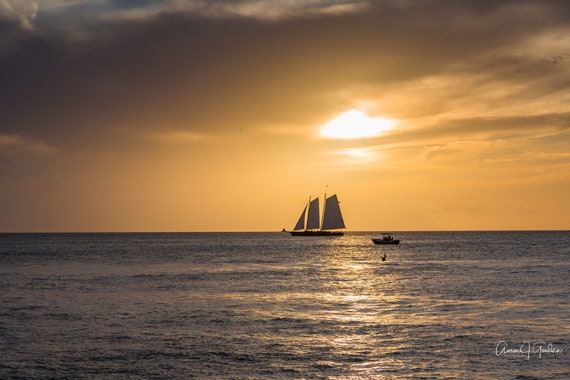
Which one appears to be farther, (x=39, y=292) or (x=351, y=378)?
(x=39, y=292)

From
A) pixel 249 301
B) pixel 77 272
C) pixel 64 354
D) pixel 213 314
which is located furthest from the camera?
pixel 77 272

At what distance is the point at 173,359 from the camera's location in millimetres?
33094

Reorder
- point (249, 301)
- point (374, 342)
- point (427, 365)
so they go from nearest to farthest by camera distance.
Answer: point (427, 365) < point (374, 342) < point (249, 301)

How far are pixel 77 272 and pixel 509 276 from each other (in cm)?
6792

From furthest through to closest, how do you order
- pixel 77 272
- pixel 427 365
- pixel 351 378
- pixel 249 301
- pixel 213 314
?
pixel 77 272 → pixel 249 301 → pixel 213 314 → pixel 427 365 → pixel 351 378

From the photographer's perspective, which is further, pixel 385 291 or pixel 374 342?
pixel 385 291

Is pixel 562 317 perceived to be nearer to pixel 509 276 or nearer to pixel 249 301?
pixel 249 301

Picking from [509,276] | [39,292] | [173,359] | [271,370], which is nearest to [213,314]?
[173,359]

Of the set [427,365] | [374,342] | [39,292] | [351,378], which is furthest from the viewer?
[39,292]

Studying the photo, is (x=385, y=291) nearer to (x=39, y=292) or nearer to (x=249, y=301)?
(x=249, y=301)

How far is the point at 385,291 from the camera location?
219ft

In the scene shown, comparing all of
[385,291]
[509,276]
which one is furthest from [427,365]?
[509,276]

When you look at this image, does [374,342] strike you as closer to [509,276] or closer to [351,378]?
[351,378]

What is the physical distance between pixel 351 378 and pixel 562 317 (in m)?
24.2
